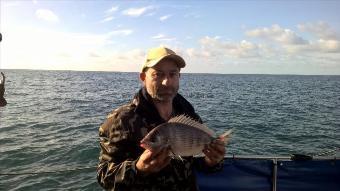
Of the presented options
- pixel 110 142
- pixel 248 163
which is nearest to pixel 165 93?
pixel 110 142

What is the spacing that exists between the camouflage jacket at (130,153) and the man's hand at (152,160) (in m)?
0.12

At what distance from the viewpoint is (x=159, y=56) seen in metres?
4.03

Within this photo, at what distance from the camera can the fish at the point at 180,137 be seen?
11.6 feet

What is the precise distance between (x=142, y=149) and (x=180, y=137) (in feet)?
1.60

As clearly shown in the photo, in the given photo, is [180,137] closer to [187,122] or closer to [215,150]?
[187,122]

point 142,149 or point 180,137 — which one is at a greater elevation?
point 180,137

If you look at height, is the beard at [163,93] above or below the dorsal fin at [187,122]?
above

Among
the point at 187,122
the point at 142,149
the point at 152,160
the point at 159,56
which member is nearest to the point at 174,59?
the point at 159,56

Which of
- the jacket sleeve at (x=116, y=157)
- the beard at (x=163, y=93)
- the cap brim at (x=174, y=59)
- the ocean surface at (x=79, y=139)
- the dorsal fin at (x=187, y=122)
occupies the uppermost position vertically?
the cap brim at (x=174, y=59)

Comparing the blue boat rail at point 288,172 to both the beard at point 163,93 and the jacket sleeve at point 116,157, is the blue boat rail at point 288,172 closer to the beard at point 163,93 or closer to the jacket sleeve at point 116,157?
the beard at point 163,93

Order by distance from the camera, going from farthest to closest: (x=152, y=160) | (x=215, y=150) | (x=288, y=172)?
(x=288, y=172) < (x=215, y=150) < (x=152, y=160)

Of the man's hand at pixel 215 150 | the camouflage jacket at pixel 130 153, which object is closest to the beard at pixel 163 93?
the camouflage jacket at pixel 130 153

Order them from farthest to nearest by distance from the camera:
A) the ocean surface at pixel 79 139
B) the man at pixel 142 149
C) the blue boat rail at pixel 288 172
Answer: the ocean surface at pixel 79 139, the blue boat rail at pixel 288 172, the man at pixel 142 149

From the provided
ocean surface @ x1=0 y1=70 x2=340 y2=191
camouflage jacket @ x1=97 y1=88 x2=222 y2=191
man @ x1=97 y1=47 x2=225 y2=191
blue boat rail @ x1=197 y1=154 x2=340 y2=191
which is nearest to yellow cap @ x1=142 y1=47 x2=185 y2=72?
man @ x1=97 y1=47 x2=225 y2=191
